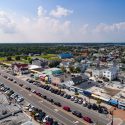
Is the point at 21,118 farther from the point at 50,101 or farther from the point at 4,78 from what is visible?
the point at 4,78

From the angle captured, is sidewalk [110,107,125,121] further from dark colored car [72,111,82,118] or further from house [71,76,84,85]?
house [71,76,84,85]

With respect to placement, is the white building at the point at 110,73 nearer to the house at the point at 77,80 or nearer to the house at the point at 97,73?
the house at the point at 97,73

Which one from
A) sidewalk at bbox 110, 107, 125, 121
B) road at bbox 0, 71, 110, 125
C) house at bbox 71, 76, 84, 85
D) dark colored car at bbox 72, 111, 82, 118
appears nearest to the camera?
road at bbox 0, 71, 110, 125

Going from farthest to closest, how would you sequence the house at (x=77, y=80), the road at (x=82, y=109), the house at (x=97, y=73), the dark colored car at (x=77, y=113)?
the house at (x=97, y=73)
the house at (x=77, y=80)
the dark colored car at (x=77, y=113)
the road at (x=82, y=109)

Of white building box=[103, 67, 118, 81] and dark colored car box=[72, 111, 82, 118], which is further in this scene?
white building box=[103, 67, 118, 81]

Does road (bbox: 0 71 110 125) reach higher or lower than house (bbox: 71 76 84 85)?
lower

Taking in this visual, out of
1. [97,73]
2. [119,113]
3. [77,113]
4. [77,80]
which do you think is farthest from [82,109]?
[97,73]

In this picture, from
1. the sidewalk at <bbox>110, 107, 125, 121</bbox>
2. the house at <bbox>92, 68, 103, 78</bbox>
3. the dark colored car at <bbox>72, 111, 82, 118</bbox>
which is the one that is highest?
the house at <bbox>92, 68, 103, 78</bbox>

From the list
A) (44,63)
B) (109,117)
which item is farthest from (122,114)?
(44,63)

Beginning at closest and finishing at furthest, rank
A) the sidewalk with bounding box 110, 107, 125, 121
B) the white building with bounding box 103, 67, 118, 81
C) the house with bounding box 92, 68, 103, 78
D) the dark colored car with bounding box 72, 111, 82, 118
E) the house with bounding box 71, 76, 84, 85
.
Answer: the dark colored car with bounding box 72, 111, 82, 118 < the sidewalk with bounding box 110, 107, 125, 121 < the house with bounding box 71, 76, 84, 85 < the white building with bounding box 103, 67, 118, 81 < the house with bounding box 92, 68, 103, 78

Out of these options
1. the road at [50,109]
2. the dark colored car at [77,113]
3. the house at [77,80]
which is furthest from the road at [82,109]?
the house at [77,80]

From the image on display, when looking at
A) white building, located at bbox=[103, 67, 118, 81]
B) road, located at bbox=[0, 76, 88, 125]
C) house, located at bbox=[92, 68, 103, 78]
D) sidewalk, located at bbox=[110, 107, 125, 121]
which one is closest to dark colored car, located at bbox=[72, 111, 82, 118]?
road, located at bbox=[0, 76, 88, 125]

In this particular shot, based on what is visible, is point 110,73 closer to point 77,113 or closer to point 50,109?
point 77,113
